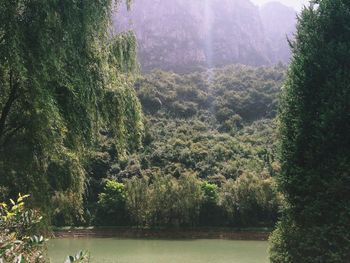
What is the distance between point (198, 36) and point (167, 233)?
83.0 m

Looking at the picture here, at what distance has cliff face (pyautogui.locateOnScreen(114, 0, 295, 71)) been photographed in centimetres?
9650

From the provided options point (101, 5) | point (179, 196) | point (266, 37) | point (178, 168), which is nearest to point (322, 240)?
point (101, 5)

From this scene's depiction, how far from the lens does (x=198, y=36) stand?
105m

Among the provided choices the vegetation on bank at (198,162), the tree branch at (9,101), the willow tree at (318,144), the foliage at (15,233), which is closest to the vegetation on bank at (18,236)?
the foliage at (15,233)

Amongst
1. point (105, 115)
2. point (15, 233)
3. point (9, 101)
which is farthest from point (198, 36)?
point (15, 233)

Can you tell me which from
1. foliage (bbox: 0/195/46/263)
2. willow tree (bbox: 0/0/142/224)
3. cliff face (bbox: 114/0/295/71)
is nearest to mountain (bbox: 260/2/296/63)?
cliff face (bbox: 114/0/295/71)

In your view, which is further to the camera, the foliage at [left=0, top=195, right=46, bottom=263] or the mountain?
the mountain

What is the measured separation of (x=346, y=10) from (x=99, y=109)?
3.59 m

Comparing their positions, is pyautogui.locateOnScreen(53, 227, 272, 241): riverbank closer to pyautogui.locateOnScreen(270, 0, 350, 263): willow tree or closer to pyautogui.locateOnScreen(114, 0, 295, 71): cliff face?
pyautogui.locateOnScreen(270, 0, 350, 263): willow tree

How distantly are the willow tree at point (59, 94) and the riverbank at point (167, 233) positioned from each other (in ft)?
66.3

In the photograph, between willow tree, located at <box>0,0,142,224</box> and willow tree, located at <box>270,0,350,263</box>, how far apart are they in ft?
7.66

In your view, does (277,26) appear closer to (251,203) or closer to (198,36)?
(198,36)

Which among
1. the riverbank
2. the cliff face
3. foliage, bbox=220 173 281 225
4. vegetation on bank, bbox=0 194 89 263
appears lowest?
the riverbank

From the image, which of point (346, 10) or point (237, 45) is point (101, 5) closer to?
point (346, 10)
